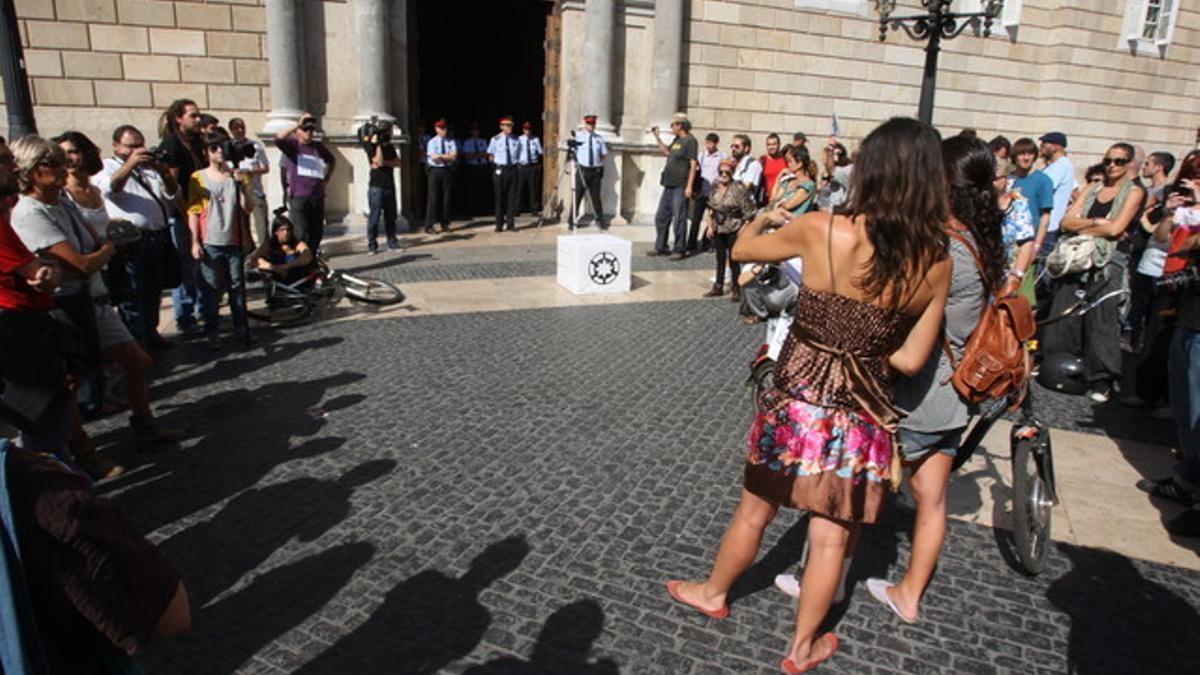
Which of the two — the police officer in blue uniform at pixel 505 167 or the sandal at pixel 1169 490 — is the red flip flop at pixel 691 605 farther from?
the police officer in blue uniform at pixel 505 167

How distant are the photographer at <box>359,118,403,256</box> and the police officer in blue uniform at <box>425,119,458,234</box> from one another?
1317 millimetres

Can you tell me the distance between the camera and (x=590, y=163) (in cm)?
1304

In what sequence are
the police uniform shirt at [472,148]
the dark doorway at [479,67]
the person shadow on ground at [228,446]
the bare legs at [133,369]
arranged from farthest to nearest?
the dark doorway at [479,67] → the police uniform shirt at [472,148] → the bare legs at [133,369] → the person shadow on ground at [228,446]

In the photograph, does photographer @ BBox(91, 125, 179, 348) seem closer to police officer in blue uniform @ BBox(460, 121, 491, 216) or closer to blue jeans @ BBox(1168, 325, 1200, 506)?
blue jeans @ BBox(1168, 325, 1200, 506)

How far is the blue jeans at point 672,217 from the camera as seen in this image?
11656 millimetres

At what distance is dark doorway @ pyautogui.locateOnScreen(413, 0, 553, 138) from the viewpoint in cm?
1756

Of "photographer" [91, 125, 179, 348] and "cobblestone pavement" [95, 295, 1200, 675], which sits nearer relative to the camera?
"cobblestone pavement" [95, 295, 1200, 675]

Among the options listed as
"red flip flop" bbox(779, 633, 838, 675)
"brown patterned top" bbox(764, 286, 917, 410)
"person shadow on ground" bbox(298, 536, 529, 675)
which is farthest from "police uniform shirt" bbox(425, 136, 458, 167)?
"red flip flop" bbox(779, 633, 838, 675)

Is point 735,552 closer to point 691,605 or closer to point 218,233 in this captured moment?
point 691,605

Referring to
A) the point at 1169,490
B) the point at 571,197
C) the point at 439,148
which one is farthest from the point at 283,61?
the point at 1169,490

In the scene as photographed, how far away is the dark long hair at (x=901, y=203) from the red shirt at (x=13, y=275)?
3.59 meters

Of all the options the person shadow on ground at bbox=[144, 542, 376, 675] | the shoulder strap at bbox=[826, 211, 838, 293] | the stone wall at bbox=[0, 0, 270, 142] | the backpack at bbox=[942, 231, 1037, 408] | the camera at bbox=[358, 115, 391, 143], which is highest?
the stone wall at bbox=[0, 0, 270, 142]

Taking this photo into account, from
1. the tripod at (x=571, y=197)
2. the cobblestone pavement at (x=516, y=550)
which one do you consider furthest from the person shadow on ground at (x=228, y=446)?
the tripod at (x=571, y=197)

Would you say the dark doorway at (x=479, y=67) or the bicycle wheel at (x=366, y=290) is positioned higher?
the dark doorway at (x=479, y=67)
